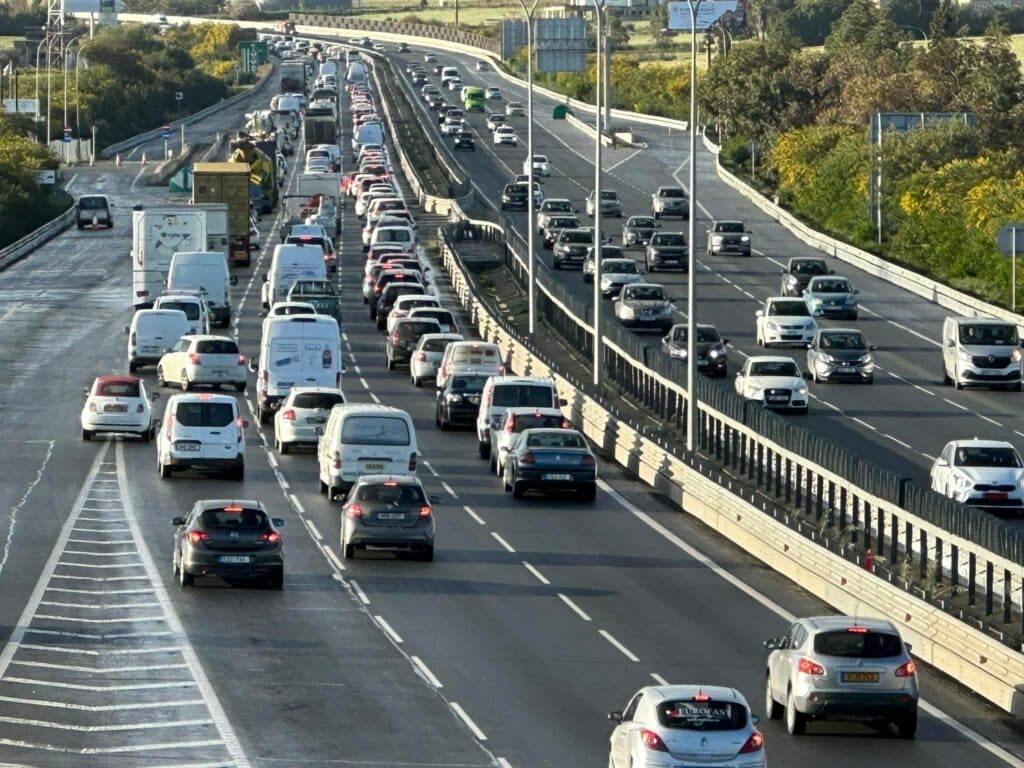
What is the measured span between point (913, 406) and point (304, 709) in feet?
115

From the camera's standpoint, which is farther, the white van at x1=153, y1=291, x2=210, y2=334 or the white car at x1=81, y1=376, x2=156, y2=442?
the white van at x1=153, y1=291, x2=210, y2=334

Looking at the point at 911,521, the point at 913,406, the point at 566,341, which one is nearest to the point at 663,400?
the point at 913,406

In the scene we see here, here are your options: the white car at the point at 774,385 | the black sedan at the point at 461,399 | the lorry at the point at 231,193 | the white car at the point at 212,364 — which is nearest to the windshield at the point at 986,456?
the white car at the point at 774,385

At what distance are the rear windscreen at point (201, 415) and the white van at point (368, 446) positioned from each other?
2901 millimetres

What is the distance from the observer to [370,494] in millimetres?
37312

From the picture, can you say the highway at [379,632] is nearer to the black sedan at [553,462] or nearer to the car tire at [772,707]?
the car tire at [772,707]

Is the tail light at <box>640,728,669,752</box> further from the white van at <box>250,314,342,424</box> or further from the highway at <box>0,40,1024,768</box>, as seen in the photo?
the white van at <box>250,314,342,424</box>

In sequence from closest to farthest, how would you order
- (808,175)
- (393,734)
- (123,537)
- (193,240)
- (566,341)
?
1. (393,734)
2. (123,537)
3. (566,341)
4. (193,240)
5. (808,175)

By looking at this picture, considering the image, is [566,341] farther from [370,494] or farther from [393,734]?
[393,734]

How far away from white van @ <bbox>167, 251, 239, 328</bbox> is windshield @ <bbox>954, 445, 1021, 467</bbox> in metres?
32.6

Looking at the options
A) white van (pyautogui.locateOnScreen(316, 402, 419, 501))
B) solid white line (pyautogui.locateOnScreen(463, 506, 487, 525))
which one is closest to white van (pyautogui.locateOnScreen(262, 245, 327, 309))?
white van (pyautogui.locateOnScreen(316, 402, 419, 501))

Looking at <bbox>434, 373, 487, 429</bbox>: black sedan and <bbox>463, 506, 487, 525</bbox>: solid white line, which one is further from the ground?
<bbox>434, 373, 487, 429</bbox>: black sedan

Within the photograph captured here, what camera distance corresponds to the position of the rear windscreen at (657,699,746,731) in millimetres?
21328

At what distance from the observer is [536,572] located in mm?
36938
